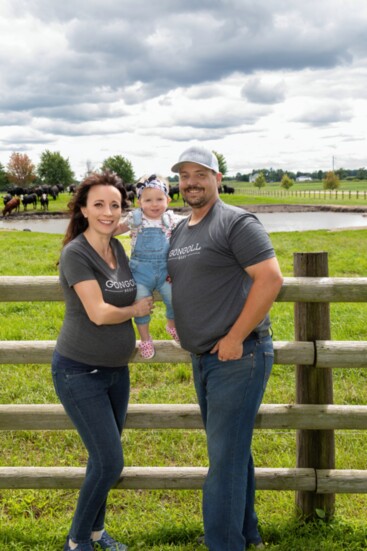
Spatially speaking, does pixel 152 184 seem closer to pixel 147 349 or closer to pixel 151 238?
pixel 151 238

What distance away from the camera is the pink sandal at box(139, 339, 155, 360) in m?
3.69

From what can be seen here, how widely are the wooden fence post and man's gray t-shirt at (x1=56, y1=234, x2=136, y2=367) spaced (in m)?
1.30

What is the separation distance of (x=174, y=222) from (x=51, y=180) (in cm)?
11720

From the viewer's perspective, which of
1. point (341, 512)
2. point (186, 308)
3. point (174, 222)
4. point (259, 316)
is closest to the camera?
point (259, 316)

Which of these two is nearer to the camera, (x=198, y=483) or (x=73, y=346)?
(x=73, y=346)

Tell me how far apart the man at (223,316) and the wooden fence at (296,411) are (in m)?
0.57

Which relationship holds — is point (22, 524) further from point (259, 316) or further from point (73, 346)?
point (259, 316)

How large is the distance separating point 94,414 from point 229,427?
2.56 ft

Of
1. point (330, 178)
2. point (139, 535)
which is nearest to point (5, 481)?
A: point (139, 535)

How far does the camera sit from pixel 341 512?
434cm

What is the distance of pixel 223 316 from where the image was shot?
313cm

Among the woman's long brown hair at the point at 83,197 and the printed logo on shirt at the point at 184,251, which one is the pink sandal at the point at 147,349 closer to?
the printed logo on shirt at the point at 184,251

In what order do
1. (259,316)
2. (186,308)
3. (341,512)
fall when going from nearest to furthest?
1. (259,316)
2. (186,308)
3. (341,512)

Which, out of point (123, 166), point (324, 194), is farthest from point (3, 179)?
point (324, 194)
